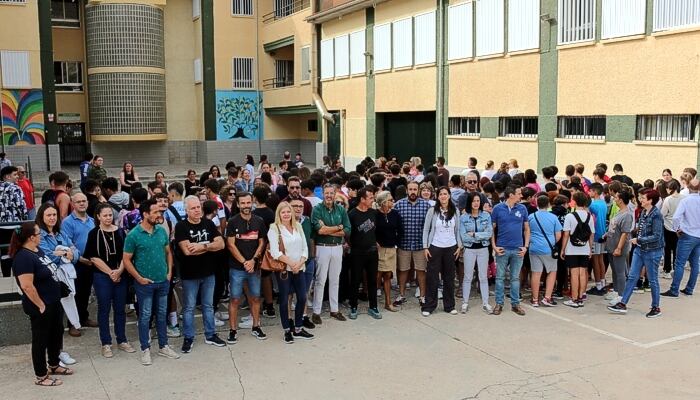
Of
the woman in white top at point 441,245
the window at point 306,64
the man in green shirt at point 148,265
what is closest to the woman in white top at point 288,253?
the man in green shirt at point 148,265

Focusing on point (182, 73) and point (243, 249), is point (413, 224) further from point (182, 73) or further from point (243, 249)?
point (182, 73)

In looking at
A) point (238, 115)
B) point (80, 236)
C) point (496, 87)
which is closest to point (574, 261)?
point (80, 236)

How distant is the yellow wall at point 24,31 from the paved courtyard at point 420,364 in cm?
2575

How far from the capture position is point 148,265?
709 cm

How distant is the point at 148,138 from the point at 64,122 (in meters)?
4.56

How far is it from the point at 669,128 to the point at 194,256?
12401 mm

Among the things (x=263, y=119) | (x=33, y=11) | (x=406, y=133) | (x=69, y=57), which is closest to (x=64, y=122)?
(x=69, y=57)

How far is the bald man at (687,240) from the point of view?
9.71 metres

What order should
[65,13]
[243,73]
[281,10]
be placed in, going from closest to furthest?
1. [65,13]
2. [281,10]
3. [243,73]

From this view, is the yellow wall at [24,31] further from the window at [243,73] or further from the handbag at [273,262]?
the handbag at [273,262]

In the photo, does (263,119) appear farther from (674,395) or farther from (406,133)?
(674,395)

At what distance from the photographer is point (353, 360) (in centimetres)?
728

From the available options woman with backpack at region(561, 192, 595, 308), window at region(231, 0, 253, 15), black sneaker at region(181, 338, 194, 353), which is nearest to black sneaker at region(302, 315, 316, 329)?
black sneaker at region(181, 338, 194, 353)

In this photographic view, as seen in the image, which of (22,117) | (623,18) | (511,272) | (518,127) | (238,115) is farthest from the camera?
(238,115)
